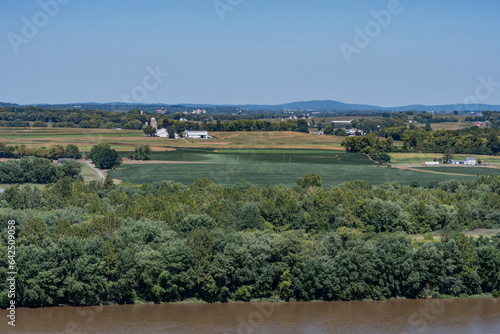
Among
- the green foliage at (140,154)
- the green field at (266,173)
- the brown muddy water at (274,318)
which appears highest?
the green foliage at (140,154)

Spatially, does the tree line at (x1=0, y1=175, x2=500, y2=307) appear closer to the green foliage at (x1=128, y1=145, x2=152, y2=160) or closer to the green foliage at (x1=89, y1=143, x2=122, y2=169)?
the green foliage at (x1=89, y1=143, x2=122, y2=169)

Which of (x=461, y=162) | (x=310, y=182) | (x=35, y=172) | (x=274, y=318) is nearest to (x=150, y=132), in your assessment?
(x=35, y=172)

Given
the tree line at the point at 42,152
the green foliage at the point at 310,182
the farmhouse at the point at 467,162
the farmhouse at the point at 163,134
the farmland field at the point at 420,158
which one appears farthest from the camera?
the farmhouse at the point at 163,134

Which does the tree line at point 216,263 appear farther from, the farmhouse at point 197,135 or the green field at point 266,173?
the farmhouse at point 197,135

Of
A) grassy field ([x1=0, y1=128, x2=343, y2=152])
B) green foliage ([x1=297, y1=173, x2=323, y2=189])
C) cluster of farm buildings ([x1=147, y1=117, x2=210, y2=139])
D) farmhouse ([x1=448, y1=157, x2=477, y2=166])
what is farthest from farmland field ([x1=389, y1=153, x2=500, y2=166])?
cluster of farm buildings ([x1=147, y1=117, x2=210, y2=139])

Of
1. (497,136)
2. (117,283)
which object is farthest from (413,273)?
(497,136)

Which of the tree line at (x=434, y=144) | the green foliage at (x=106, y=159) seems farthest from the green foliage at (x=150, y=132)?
the green foliage at (x=106, y=159)

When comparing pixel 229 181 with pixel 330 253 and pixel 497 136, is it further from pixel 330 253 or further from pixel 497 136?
pixel 497 136

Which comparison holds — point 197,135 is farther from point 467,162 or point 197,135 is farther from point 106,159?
point 467,162
